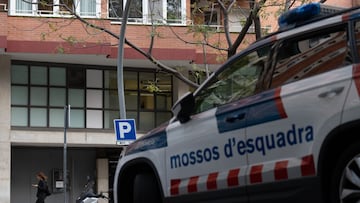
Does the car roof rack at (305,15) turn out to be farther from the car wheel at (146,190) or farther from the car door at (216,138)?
the car wheel at (146,190)

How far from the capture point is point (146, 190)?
21.4 feet

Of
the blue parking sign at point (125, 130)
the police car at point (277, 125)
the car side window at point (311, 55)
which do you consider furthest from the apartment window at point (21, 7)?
the car side window at point (311, 55)

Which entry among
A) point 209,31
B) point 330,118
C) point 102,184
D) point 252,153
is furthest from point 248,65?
point 102,184

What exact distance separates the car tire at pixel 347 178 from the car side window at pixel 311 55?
65cm

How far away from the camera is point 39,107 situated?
25.2 metres

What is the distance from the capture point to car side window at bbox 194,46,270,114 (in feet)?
18.1

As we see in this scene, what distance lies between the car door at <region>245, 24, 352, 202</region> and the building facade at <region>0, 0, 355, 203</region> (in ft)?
58.6

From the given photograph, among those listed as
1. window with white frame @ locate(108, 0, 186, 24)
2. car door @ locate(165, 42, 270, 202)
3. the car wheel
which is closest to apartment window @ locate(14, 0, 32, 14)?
window with white frame @ locate(108, 0, 186, 24)

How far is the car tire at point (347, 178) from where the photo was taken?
444cm

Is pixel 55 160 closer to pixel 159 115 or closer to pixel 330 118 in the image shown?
pixel 159 115

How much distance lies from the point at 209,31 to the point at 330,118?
1265 centimetres

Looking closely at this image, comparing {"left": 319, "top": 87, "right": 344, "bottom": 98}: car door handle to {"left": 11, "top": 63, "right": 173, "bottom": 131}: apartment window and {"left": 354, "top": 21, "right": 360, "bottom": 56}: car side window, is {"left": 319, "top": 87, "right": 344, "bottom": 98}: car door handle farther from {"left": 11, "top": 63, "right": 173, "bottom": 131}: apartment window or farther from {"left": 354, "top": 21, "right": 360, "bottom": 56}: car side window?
{"left": 11, "top": 63, "right": 173, "bottom": 131}: apartment window

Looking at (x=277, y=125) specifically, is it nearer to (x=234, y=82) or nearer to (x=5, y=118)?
(x=234, y=82)

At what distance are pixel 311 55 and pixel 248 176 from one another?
105 centimetres
